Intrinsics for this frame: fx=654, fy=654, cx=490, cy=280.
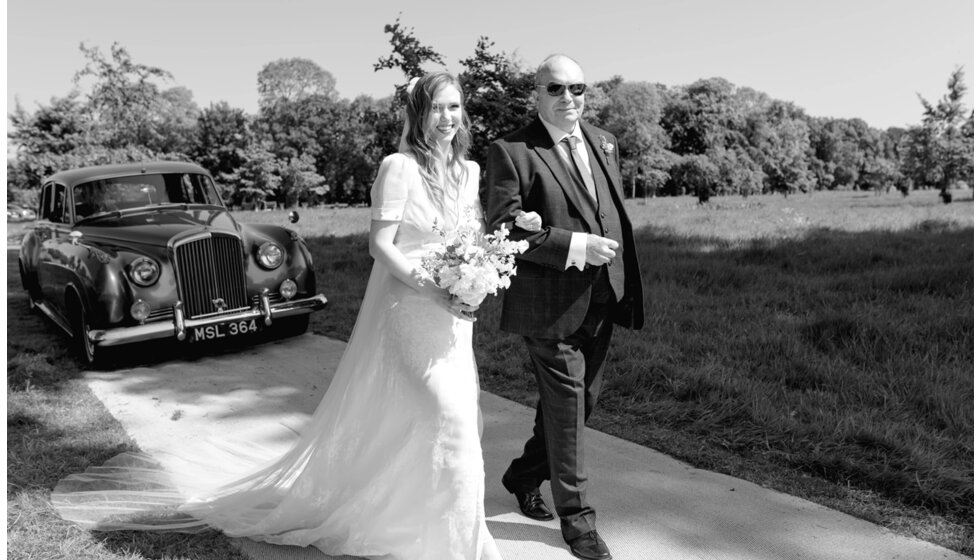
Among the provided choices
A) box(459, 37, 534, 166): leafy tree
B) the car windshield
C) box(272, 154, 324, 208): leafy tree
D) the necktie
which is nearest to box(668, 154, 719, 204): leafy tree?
box(272, 154, 324, 208): leafy tree

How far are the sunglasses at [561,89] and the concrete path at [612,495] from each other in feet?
6.54

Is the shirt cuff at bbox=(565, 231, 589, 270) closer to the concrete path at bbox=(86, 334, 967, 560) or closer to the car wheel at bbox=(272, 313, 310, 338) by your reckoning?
the concrete path at bbox=(86, 334, 967, 560)

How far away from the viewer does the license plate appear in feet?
20.0

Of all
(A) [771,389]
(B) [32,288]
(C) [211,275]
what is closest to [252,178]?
(B) [32,288]

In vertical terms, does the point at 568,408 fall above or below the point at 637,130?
below

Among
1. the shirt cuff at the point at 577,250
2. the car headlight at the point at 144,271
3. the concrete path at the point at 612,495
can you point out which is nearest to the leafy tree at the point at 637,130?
the car headlight at the point at 144,271

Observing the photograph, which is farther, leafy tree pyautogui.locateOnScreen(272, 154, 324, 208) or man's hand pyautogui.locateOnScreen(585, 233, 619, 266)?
leafy tree pyautogui.locateOnScreen(272, 154, 324, 208)

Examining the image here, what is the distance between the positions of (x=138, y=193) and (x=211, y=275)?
1.77m

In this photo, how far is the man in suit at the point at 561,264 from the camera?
2779mm

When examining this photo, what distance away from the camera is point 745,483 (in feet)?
11.4

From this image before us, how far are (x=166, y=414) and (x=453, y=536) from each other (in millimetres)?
3194

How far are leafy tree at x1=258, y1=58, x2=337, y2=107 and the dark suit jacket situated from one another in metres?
54.1

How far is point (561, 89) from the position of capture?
110 inches

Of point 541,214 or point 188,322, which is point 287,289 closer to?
point 188,322
